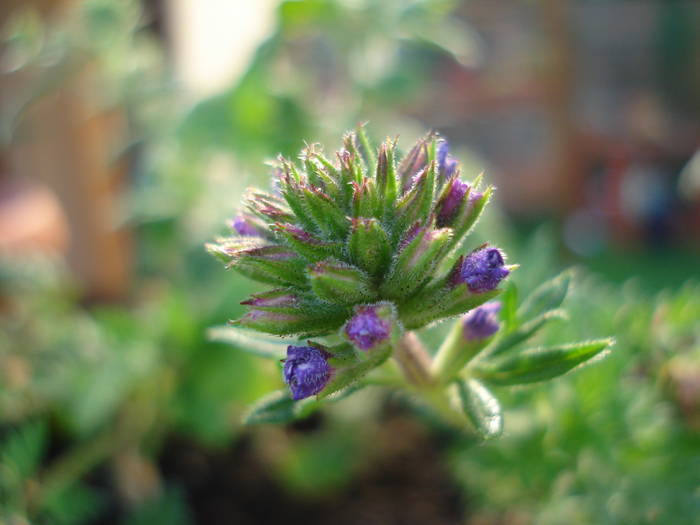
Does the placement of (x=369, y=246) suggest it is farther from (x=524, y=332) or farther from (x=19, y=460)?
(x=19, y=460)

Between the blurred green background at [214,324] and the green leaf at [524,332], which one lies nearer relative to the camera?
the green leaf at [524,332]

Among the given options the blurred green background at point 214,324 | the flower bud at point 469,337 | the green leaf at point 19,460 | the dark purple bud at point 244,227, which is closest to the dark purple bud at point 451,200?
the flower bud at point 469,337

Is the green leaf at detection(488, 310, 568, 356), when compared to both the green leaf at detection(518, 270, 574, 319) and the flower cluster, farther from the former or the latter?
the flower cluster

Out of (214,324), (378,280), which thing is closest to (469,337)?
(378,280)

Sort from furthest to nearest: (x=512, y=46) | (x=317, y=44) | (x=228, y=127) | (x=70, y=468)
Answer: (x=512, y=46) < (x=317, y=44) < (x=228, y=127) < (x=70, y=468)

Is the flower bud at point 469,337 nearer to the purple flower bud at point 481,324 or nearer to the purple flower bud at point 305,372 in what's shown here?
A: the purple flower bud at point 481,324

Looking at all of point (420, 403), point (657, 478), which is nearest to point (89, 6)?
point (420, 403)

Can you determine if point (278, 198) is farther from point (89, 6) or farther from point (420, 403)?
point (89, 6)

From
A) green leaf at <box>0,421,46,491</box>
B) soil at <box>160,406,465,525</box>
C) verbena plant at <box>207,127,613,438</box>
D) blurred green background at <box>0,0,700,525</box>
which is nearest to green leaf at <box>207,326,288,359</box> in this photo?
verbena plant at <box>207,127,613,438</box>
